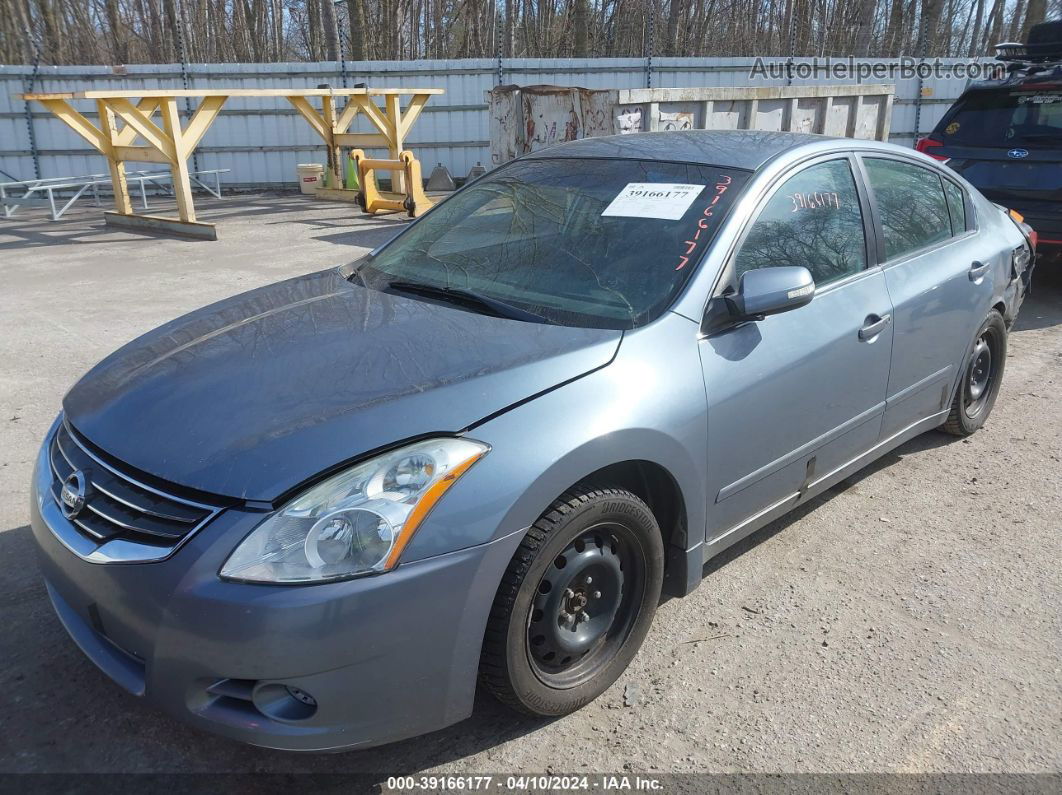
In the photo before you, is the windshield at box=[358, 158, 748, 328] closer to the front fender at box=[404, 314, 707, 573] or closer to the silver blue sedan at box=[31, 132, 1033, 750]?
the silver blue sedan at box=[31, 132, 1033, 750]

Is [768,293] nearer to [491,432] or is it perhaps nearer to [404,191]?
[491,432]

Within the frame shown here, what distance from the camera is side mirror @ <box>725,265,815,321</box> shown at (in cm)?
281

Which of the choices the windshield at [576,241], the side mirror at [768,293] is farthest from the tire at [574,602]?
the side mirror at [768,293]

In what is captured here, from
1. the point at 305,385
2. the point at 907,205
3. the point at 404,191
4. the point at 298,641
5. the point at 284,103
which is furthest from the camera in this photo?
the point at 284,103

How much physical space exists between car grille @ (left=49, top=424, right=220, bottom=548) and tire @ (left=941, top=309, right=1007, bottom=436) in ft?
12.4

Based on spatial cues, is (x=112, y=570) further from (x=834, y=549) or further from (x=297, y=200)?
(x=297, y=200)

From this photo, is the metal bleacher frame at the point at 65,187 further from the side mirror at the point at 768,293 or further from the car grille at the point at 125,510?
the side mirror at the point at 768,293

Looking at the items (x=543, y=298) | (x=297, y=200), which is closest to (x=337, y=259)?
(x=297, y=200)

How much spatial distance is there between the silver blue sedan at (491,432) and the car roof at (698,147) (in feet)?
0.09

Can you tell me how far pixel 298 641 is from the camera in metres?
1.98

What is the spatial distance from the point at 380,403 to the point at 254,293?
151 cm

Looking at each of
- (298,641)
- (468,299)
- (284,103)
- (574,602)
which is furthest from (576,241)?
(284,103)

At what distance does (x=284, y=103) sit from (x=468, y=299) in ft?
47.5

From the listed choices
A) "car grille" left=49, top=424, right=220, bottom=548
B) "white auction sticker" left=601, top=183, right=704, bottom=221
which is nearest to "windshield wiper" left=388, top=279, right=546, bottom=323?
"white auction sticker" left=601, top=183, right=704, bottom=221
